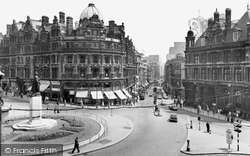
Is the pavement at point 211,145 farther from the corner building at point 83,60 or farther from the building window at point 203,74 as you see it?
the corner building at point 83,60

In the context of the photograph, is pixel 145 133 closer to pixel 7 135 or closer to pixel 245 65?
pixel 7 135

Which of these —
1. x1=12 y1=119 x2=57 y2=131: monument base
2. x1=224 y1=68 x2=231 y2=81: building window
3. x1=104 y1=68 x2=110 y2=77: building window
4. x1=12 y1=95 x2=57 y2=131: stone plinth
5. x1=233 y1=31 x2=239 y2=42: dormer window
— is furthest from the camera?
x1=104 y1=68 x2=110 y2=77: building window

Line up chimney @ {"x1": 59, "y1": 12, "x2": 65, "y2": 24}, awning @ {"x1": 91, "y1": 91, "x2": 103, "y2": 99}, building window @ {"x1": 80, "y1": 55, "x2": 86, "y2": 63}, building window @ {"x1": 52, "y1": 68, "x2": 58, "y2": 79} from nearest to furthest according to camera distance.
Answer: awning @ {"x1": 91, "y1": 91, "x2": 103, "y2": 99}
building window @ {"x1": 80, "y1": 55, "x2": 86, "y2": 63}
building window @ {"x1": 52, "y1": 68, "x2": 58, "y2": 79}
chimney @ {"x1": 59, "y1": 12, "x2": 65, "y2": 24}

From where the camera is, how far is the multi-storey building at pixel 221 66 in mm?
38062

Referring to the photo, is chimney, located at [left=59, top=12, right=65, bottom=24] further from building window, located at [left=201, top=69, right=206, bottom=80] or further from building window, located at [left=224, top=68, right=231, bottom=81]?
building window, located at [left=224, top=68, right=231, bottom=81]

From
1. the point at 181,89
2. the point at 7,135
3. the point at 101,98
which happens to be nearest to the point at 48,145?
the point at 7,135

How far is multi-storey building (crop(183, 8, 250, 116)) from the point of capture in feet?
125

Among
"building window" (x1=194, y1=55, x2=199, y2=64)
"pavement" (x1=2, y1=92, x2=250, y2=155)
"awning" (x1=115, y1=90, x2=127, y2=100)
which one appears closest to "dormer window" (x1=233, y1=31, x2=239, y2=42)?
"building window" (x1=194, y1=55, x2=199, y2=64)

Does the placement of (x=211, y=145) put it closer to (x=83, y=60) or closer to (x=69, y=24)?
(x=83, y=60)

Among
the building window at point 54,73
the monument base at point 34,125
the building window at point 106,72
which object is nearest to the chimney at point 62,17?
the building window at point 54,73

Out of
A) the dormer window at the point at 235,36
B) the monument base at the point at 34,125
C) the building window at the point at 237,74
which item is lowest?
the monument base at the point at 34,125

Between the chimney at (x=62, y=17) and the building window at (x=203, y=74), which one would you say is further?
the chimney at (x=62, y=17)

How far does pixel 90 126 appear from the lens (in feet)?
91.3

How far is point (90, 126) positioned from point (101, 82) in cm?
2375
